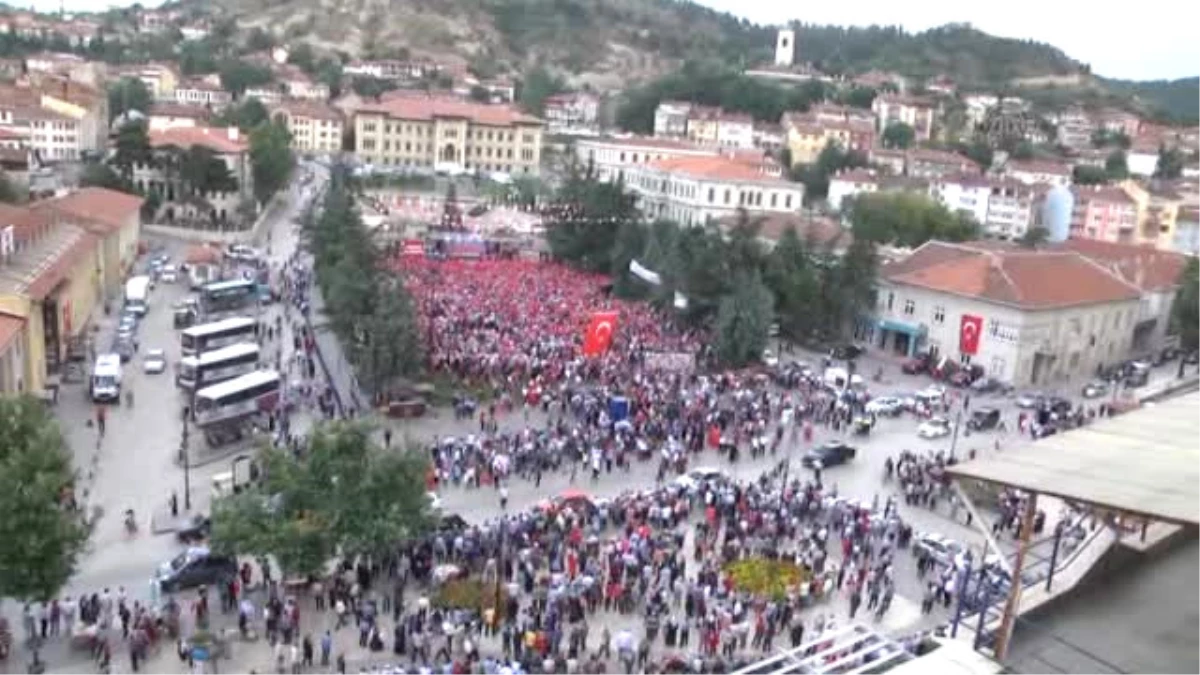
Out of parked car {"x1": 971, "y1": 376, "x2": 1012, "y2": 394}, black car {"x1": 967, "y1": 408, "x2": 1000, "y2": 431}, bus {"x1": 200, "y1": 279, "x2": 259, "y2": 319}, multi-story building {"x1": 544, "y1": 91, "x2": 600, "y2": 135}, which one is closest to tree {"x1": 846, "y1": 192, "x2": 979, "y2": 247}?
parked car {"x1": 971, "y1": 376, "x2": 1012, "y2": 394}

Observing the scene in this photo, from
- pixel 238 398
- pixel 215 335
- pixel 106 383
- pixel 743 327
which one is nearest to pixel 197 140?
pixel 215 335

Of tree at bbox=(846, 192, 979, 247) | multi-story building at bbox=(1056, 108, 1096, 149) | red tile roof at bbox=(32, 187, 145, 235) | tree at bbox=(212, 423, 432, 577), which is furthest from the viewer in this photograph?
multi-story building at bbox=(1056, 108, 1096, 149)

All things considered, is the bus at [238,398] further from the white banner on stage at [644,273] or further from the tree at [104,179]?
the tree at [104,179]

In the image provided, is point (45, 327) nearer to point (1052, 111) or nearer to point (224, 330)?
point (224, 330)

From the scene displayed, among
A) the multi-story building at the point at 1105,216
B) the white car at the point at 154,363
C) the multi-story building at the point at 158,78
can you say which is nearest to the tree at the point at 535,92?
the multi-story building at the point at 158,78

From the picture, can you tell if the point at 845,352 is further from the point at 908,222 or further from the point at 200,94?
the point at 200,94

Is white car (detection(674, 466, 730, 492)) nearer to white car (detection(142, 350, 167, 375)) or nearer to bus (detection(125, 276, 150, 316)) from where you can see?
white car (detection(142, 350, 167, 375))

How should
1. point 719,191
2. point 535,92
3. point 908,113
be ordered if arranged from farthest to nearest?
point 535,92 < point 908,113 < point 719,191
